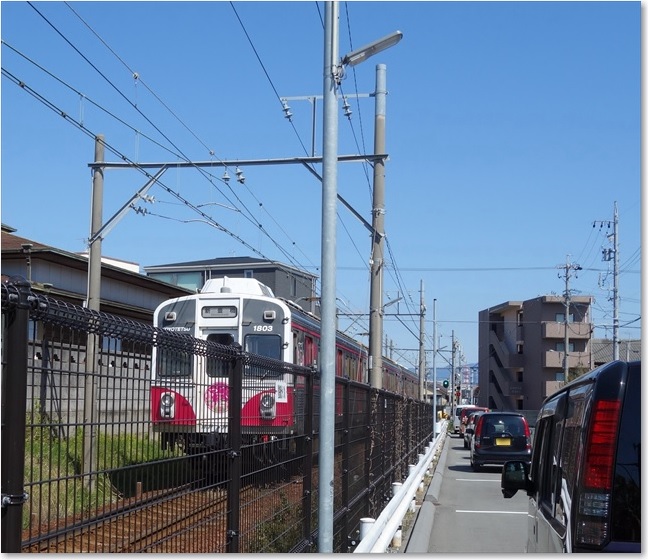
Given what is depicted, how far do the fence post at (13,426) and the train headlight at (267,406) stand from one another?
3.60m

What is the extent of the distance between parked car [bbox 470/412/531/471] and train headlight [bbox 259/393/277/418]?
19737 millimetres

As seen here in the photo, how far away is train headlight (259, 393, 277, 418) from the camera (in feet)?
23.5

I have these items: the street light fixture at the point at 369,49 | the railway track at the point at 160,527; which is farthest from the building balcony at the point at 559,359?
the railway track at the point at 160,527

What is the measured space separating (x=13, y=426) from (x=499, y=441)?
24113mm

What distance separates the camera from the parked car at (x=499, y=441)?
1040 inches

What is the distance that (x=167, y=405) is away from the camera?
5.27 metres

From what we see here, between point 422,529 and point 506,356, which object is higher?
point 506,356

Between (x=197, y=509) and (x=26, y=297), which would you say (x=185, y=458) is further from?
(x=26, y=297)

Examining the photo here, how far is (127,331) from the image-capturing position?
4.58m

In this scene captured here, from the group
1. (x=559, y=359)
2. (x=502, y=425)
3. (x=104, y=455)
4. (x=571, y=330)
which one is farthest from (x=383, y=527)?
(x=559, y=359)

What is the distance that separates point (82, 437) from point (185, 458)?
1354 mm

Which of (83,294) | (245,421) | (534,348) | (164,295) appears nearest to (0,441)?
(245,421)

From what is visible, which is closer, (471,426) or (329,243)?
(329,243)

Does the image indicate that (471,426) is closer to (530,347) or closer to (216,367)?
(216,367)
